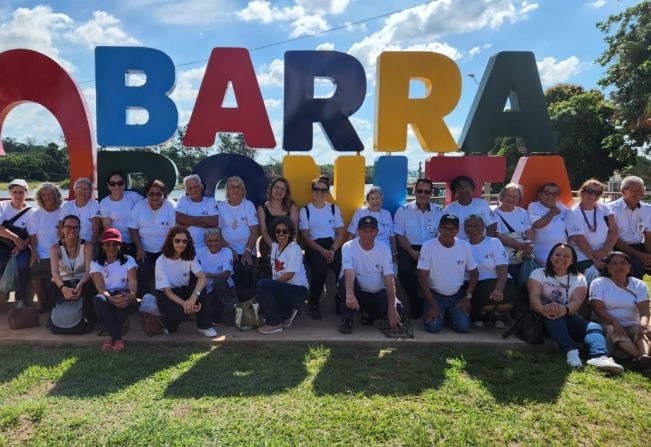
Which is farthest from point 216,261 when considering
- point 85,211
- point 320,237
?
point 85,211

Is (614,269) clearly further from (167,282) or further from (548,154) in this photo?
(167,282)

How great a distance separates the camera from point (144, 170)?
6117 mm

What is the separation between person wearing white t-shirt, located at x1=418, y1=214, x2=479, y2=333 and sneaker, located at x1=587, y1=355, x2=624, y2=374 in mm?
1226

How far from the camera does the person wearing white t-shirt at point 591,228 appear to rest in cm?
527

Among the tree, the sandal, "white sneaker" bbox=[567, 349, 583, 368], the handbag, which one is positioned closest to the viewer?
"white sneaker" bbox=[567, 349, 583, 368]

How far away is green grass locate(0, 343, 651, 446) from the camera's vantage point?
2846mm

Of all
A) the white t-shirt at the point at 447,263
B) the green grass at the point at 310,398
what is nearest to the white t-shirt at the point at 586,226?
the white t-shirt at the point at 447,263

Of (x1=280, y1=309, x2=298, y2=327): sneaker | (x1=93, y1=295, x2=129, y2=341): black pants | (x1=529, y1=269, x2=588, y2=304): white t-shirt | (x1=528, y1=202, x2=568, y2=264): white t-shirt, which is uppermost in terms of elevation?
(x1=528, y1=202, x2=568, y2=264): white t-shirt

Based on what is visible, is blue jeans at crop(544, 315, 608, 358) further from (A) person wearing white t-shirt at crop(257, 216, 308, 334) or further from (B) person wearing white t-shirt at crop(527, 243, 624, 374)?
(A) person wearing white t-shirt at crop(257, 216, 308, 334)

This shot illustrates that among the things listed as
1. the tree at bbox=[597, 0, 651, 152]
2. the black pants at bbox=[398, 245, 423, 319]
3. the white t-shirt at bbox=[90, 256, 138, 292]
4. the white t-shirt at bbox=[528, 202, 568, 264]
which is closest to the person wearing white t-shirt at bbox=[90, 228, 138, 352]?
the white t-shirt at bbox=[90, 256, 138, 292]

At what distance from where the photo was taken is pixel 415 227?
18.1 feet

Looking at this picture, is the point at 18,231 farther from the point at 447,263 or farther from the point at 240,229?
the point at 447,263

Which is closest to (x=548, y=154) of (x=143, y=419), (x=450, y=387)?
(x=450, y=387)

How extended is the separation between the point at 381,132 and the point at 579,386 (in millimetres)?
4073
